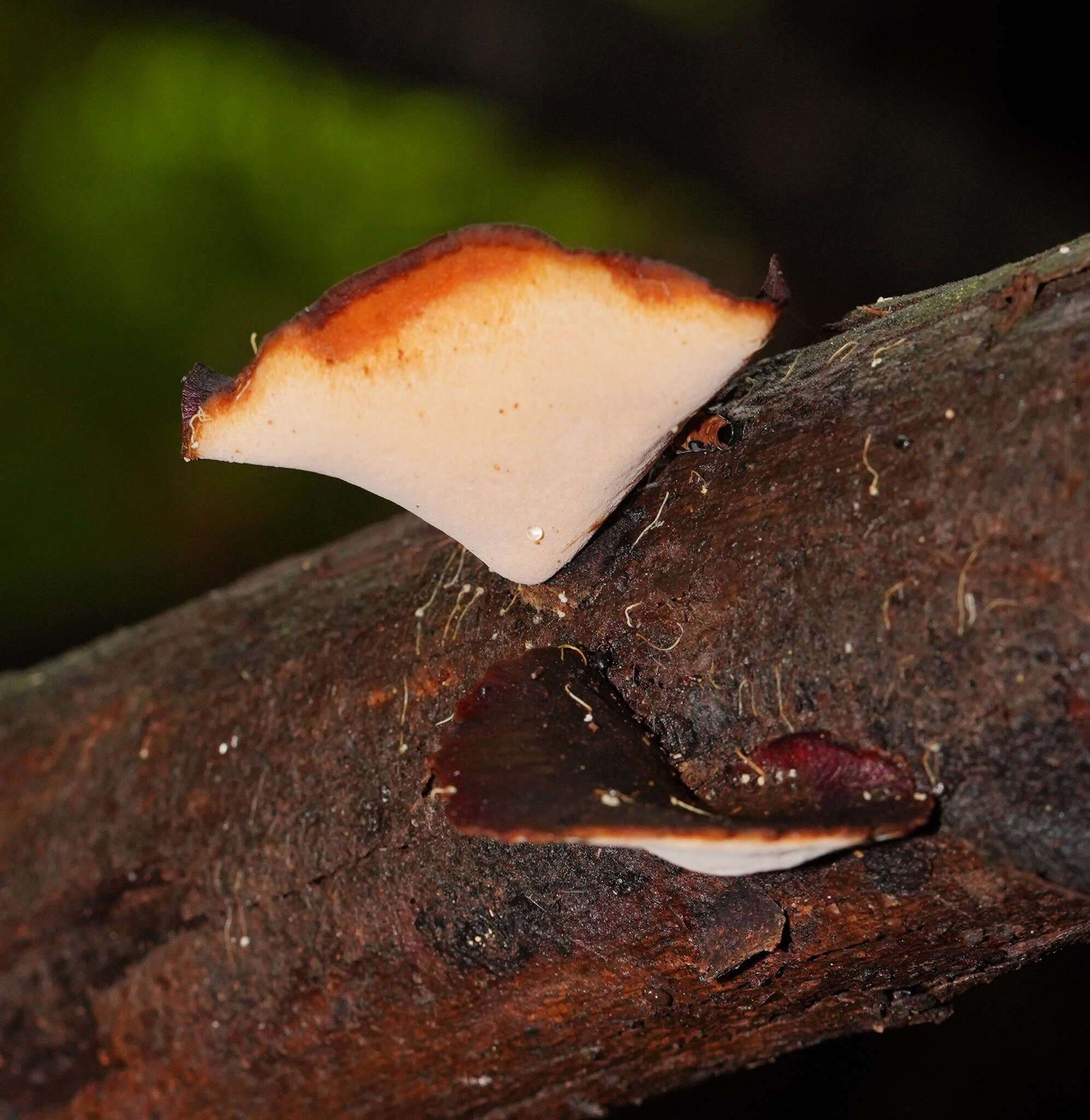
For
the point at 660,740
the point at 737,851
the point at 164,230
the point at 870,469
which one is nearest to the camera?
the point at 737,851

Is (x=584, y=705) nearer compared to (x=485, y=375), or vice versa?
(x=485, y=375)

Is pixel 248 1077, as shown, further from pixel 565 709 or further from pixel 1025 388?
pixel 1025 388

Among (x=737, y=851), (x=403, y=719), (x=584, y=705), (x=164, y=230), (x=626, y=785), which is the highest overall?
(x=164, y=230)

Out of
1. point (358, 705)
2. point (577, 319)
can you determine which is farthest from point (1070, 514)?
point (358, 705)

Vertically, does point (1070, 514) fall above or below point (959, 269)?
below

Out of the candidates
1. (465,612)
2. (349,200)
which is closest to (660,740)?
(465,612)

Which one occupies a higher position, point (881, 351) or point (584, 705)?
point (881, 351)

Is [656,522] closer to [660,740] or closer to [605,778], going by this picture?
[660,740]

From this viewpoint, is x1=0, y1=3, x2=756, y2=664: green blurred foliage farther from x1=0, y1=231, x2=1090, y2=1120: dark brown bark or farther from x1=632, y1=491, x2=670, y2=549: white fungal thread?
x1=632, y1=491, x2=670, y2=549: white fungal thread
